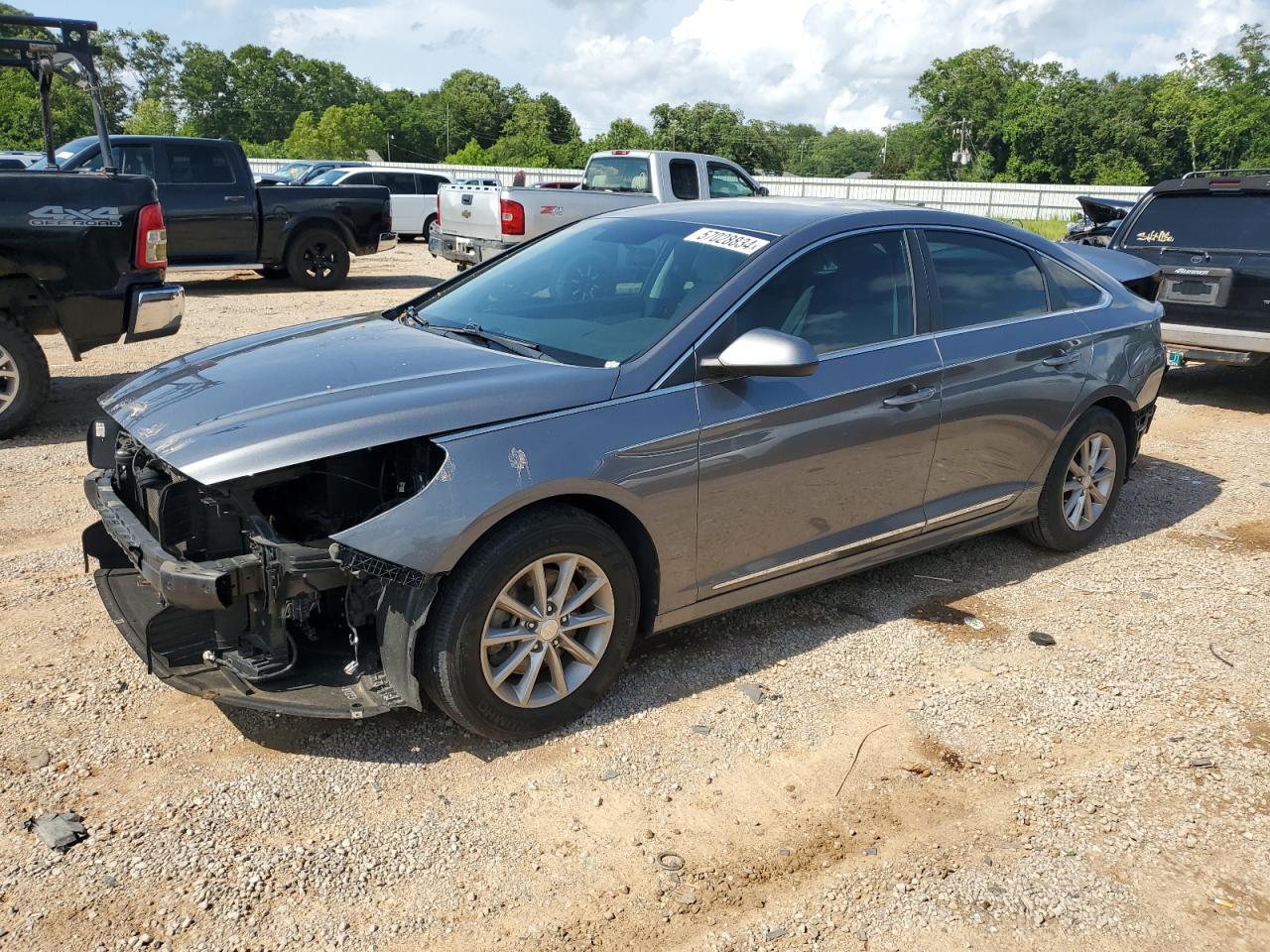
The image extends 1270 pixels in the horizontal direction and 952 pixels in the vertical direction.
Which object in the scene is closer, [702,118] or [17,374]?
[17,374]

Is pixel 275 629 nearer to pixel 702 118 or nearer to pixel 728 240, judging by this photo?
pixel 728 240

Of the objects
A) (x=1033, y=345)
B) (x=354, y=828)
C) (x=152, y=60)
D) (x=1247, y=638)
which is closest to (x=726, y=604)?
(x=354, y=828)

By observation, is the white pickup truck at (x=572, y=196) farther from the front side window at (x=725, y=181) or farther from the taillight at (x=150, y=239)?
the taillight at (x=150, y=239)

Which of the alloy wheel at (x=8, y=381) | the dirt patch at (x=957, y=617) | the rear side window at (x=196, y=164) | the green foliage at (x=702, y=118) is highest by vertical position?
the green foliage at (x=702, y=118)

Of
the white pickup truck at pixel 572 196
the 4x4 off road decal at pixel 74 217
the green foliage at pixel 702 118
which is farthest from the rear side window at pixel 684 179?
the green foliage at pixel 702 118

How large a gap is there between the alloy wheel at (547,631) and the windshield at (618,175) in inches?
481

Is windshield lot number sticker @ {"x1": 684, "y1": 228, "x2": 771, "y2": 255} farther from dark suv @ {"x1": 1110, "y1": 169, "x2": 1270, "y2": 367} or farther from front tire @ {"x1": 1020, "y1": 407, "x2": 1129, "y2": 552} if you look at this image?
dark suv @ {"x1": 1110, "y1": 169, "x2": 1270, "y2": 367}

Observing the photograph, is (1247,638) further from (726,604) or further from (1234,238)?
(1234,238)

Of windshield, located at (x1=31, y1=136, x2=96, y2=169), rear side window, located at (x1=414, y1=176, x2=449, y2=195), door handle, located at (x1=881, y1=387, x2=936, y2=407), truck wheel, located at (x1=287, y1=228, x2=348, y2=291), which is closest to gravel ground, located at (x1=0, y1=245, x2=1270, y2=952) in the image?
door handle, located at (x1=881, y1=387, x2=936, y2=407)

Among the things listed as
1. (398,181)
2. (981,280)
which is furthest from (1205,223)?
(398,181)

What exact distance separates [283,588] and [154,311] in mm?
4557

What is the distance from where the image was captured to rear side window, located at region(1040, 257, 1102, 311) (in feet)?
16.3

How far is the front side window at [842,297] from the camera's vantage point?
3836 mm

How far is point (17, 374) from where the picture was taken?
21.1ft
